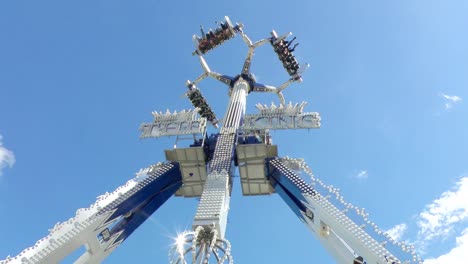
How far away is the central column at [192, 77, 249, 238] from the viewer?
14398mm

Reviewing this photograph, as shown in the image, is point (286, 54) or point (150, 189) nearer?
point (150, 189)

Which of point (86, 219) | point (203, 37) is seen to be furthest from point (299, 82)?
point (86, 219)

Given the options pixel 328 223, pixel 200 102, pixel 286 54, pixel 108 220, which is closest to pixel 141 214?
pixel 108 220

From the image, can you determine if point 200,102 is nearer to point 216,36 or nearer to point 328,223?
point 216,36

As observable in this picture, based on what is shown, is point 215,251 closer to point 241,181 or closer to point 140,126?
point 241,181

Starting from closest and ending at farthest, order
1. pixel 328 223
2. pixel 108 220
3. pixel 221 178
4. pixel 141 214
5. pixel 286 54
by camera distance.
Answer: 1. pixel 328 223
2. pixel 108 220
3. pixel 221 178
4. pixel 141 214
5. pixel 286 54

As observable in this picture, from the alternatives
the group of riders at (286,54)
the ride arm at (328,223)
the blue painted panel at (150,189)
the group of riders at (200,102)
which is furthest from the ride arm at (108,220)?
the group of riders at (286,54)

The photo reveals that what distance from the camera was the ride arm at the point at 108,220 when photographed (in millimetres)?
14281

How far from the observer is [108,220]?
17.0 meters

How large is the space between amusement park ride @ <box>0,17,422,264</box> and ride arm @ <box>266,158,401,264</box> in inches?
1.4

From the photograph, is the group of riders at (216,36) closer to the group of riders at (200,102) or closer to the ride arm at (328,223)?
the group of riders at (200,102)

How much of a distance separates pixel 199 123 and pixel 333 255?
10496 millimetres

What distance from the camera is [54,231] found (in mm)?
15000

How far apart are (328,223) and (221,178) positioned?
194 inches
